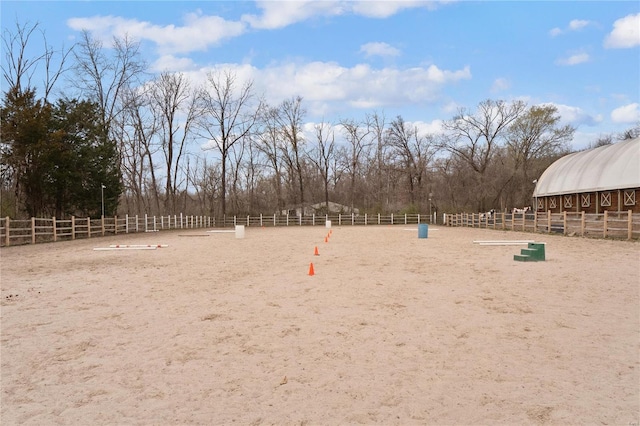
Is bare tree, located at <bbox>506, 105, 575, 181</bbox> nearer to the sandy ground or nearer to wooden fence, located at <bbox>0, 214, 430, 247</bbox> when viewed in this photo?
wooden fence, located at <bbox>0, 214, 430, 247</bbox>

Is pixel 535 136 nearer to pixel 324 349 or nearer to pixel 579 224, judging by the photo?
pixel 579 224

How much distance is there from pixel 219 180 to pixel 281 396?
183 ft

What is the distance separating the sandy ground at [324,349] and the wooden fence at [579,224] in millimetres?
11233

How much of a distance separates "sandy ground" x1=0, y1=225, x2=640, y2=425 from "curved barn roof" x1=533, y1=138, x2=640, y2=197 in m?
23.3

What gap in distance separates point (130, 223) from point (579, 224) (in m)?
29.2

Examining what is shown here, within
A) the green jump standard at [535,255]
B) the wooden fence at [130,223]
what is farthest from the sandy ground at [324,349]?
the wooden fence at [130,223]

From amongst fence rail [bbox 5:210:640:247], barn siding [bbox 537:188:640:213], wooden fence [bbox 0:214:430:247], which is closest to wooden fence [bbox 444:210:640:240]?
fence rail [bbox 5:210:640:247]

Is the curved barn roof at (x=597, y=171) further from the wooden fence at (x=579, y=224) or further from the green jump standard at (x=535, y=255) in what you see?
the green jump standard at (x=535, y=255)

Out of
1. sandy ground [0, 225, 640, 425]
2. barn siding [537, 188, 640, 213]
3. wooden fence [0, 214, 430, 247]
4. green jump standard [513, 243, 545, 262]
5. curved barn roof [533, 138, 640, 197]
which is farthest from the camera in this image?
curved barn roof [533, 138, 640, 197]

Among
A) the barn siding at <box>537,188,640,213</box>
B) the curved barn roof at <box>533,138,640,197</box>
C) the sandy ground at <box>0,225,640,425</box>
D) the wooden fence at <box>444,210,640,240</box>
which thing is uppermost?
the curved barn roof at <box>533,138,640,197</box>

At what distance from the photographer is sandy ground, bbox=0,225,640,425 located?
130 inches

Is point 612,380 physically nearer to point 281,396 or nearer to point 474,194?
point 281,396

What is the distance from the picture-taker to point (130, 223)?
30.5 meters

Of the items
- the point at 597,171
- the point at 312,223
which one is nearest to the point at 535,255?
the point at 597,171
